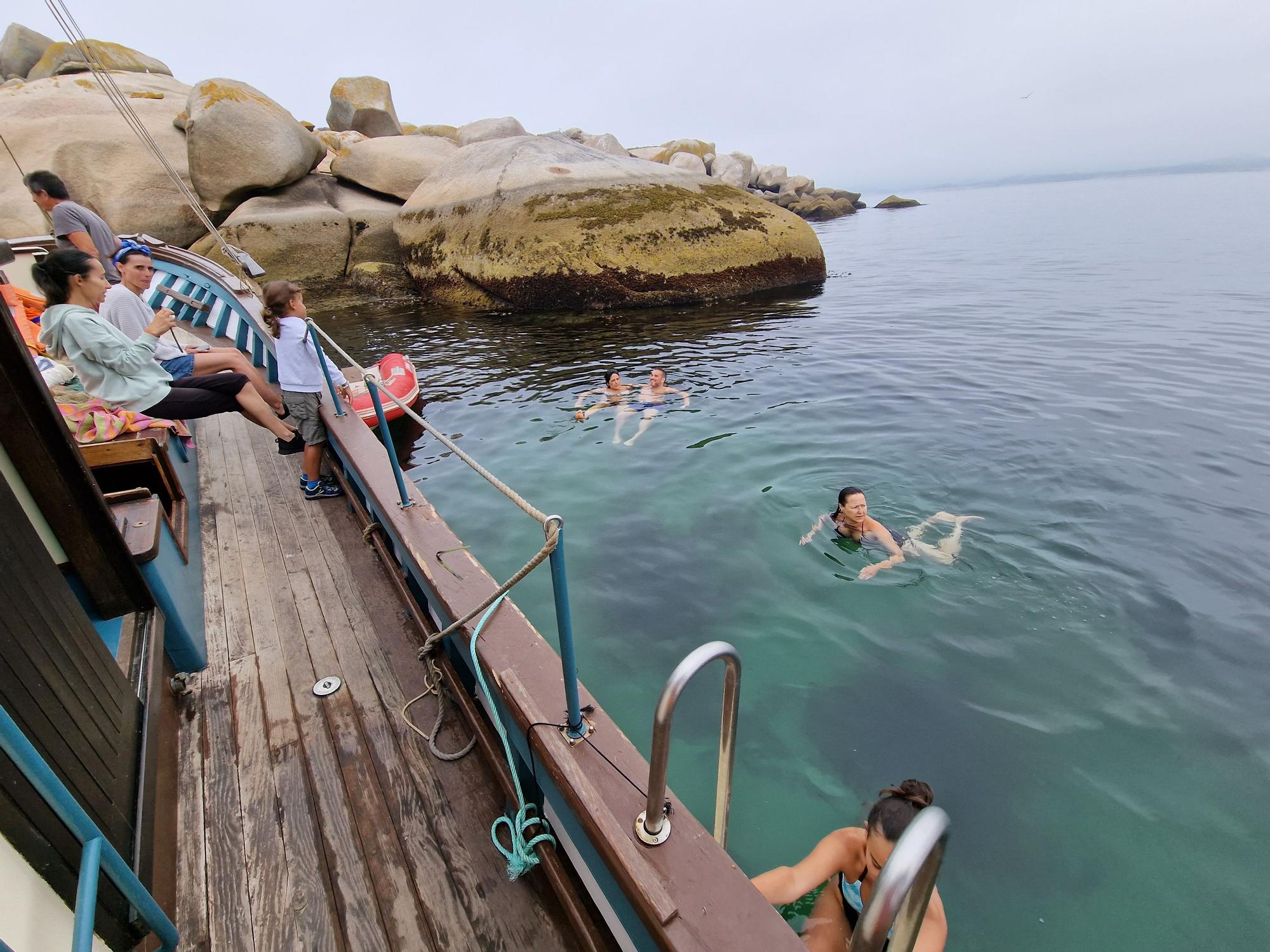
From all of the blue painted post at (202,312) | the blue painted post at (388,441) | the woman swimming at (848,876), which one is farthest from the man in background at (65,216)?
the woman swimming at (848,876)

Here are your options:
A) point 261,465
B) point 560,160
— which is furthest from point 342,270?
point 261,465

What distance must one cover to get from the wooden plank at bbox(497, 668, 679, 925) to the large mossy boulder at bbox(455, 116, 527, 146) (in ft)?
106

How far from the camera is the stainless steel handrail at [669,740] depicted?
1453mm

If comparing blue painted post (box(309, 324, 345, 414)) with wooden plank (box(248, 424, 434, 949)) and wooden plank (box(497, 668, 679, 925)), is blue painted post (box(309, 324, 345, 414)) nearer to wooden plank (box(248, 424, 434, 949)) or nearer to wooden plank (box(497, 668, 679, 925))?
wooden plank (box(248, 424, 434, 949))

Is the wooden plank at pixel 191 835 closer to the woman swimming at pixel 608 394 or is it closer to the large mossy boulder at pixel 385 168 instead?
the woman swimming at pixel 608 394

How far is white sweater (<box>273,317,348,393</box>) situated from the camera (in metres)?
5.01

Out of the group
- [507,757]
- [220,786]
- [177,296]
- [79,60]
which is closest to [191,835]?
[220,786]

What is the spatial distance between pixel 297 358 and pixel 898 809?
17.7 feet

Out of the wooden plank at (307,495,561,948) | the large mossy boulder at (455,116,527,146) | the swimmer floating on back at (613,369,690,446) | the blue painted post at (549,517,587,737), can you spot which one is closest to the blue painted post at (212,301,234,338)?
the swimmer floating on back at (613,369,690,446)

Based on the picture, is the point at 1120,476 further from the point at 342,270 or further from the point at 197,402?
the point at 342,270

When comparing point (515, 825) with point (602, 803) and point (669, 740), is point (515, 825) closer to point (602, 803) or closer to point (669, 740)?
point (602, 803)

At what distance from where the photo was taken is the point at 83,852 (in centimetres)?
175

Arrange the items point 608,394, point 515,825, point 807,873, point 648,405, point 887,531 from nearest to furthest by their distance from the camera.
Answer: point 515,825, point 807,873, point 887,531, point 648,405, point 608,394

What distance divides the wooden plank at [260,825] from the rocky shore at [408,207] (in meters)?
13.9
